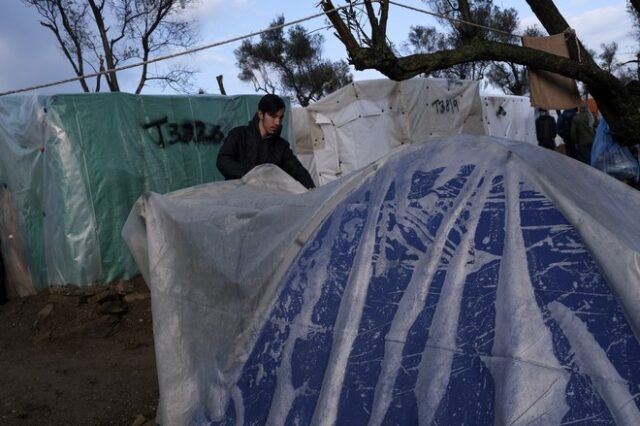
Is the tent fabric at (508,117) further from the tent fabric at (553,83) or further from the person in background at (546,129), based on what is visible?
the tent fabric at (553,83)

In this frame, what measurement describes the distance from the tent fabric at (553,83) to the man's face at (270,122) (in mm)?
2540

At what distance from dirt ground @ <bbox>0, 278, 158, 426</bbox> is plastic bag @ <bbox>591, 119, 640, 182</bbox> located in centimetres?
411

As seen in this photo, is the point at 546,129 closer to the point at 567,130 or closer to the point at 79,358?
the point at 567,130

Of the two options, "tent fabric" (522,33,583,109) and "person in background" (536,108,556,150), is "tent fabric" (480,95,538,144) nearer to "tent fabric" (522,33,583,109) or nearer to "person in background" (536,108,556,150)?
"person in background" (536,108,556,150)

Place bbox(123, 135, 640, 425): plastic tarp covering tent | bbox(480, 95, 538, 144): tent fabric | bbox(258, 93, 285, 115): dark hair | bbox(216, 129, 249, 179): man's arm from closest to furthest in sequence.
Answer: bbox(123, 135, 640, 425): plastic tarp covering tent → bbox(216, 129, 249, 179): man's arm → bbox(258, 93, 285, 115): dark hair → bbox(480, 95, 538, 144): tent fabric

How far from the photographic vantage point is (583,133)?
1157 cm

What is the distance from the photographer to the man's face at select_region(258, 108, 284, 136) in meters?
5.03

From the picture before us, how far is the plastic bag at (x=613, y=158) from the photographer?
18.5 feet

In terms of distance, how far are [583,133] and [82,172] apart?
840 cm

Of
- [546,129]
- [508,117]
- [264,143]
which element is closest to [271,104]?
[264,143]

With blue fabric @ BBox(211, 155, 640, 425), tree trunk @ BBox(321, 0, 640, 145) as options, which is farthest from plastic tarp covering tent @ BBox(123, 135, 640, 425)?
tree trunk @ BBox(321, 0, 640, 145)

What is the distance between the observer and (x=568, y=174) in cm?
281

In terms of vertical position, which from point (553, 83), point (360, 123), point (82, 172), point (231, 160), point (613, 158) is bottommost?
point (613, 158)

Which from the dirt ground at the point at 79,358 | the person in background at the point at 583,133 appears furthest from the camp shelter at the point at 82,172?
the person in background at the point at 583,133
